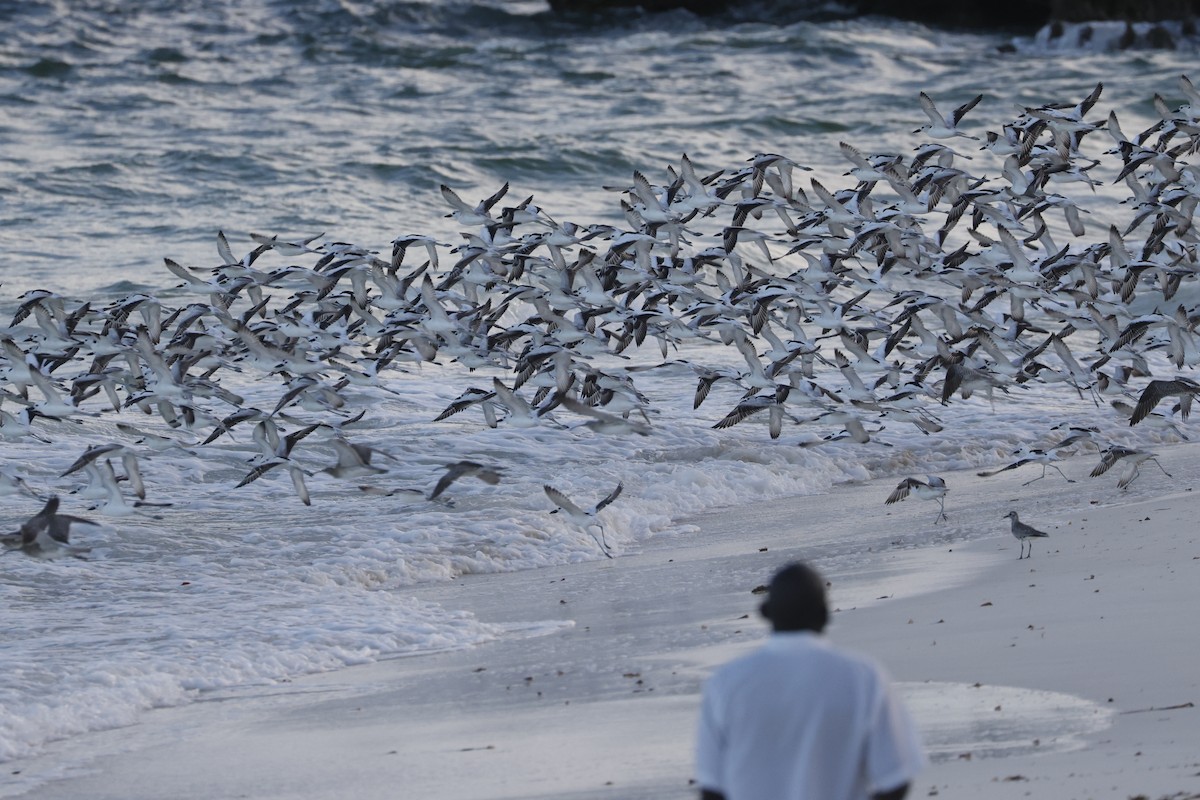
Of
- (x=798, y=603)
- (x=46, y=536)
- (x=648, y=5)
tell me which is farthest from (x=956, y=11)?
(x=798, y=603)

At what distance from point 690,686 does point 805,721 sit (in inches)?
144

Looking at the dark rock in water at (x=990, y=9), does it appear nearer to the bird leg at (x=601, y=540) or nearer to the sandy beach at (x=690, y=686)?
the bird leg at (x=601, y=540)

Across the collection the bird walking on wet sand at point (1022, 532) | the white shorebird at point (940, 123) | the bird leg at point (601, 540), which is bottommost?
the bird leg at point (601, 540)

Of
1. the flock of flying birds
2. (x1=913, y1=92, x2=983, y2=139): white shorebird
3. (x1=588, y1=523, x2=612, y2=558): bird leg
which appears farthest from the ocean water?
(x1=913, y1=92, x2=983, y2=139): white shorebird

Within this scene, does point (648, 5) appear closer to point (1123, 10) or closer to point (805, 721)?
point (1123, 10)

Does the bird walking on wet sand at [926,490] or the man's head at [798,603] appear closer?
the man's head at [798,603]

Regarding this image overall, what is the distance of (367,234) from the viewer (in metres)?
23.1

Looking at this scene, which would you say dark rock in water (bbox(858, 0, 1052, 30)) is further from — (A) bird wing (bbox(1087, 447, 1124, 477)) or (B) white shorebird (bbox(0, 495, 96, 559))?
(B) white shorebird (bbox(0, 495, 96, 559))

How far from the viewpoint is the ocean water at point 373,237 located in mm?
9062

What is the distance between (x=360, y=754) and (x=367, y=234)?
1727 cm

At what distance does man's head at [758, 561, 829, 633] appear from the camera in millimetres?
3328

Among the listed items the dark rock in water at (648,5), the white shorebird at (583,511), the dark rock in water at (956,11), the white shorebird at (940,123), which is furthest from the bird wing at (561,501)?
the dark rock in water at (956,11)

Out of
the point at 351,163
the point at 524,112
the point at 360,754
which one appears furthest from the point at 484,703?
the point at 524,112

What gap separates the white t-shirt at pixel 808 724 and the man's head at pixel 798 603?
0.04 meters
